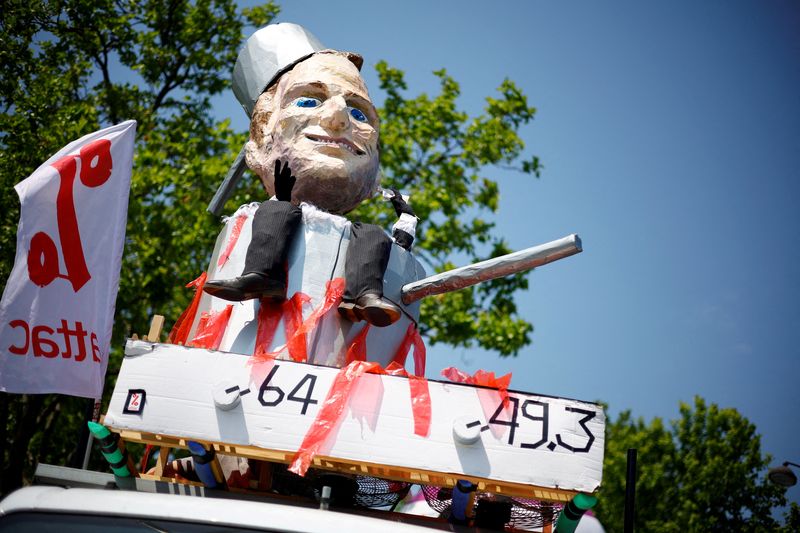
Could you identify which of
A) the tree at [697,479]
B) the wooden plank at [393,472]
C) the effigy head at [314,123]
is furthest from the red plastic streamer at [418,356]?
the tree at [697,479]

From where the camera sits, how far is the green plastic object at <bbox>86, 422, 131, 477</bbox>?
2.98m

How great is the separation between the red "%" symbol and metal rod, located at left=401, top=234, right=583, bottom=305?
5.35 ft

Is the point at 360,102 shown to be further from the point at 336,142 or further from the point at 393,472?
the point at 393,472

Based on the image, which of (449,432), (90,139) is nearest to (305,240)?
(90,139)

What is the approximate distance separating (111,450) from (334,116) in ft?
8.54

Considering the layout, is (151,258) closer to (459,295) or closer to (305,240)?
(459,295)

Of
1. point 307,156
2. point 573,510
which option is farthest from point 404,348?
point 573,510

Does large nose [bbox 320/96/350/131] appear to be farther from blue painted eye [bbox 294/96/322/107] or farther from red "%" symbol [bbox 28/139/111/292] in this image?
red "%" symbol [bbox 28/139/111/292]

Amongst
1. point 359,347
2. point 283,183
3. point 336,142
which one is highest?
point 336,142

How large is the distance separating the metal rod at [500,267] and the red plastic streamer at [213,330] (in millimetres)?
944

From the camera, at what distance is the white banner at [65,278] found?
12.5ft

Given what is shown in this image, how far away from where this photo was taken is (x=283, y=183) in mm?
4684

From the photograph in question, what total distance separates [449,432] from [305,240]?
1.66 meters

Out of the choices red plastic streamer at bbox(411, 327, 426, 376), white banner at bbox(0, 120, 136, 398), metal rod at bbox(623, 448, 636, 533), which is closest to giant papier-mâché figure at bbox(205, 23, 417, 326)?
red plastic streamer at bbox(411, 327, 426, 376)
